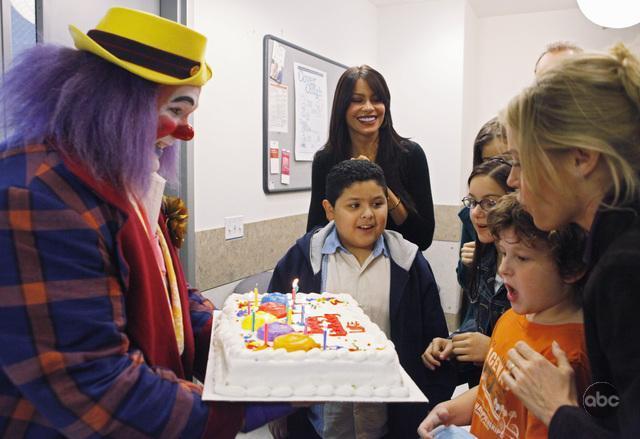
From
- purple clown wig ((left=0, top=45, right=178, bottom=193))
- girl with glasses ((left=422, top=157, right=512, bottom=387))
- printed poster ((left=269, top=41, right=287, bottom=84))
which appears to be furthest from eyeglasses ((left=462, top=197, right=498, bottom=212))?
printed poster ((left=269, top=41, right=287, bottom=84))

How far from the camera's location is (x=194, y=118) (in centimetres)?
264

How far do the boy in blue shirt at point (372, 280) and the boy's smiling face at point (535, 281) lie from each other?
0.50 meters

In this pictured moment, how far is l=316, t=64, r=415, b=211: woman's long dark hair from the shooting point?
2.23 meters

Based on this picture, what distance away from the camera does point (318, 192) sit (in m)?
2.25

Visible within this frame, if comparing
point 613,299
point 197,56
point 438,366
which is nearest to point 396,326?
point 438,366

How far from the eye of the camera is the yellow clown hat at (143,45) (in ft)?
3.34

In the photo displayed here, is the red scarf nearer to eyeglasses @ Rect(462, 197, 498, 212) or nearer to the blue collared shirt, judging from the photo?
the blue collared shirt

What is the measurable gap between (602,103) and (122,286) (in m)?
0.93

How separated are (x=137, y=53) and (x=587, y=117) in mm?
846

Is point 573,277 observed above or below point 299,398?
above

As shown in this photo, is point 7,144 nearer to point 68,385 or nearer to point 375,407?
point 68,385

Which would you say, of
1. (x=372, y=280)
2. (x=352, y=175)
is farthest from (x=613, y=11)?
(x=372, y=280)

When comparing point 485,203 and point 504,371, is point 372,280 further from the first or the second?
point 504,371

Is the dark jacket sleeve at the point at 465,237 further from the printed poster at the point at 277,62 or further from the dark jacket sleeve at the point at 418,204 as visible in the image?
the printed poster at the point at 277,62
